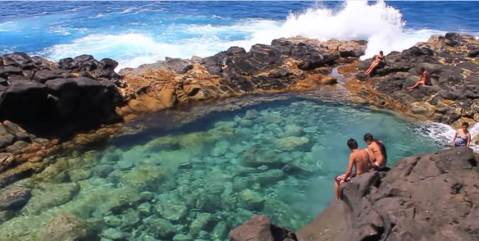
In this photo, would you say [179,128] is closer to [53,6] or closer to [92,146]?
[92,146]

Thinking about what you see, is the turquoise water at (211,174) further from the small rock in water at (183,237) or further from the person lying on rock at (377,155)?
the person lying on rock at (377,155)

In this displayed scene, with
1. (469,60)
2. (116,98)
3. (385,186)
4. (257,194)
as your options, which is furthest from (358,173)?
(469,60)

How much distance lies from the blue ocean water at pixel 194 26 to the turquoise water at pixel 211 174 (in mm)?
13883

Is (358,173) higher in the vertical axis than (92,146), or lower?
higher

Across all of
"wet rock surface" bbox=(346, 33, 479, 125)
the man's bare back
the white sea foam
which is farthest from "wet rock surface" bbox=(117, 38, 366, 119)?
the man's bare back

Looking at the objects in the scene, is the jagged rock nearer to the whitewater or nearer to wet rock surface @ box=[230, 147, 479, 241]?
wet rock surface @ box=[230, 147, 479, 241]

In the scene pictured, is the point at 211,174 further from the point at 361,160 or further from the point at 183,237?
the point at 361,160

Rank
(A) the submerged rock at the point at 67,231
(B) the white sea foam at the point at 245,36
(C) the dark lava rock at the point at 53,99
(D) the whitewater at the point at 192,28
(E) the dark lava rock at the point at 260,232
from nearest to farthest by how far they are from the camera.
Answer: (E) the dark lava rock at the point at 260,232 → (A) the submerged rock at the point at 67,231 → (C) the dark lava rock at the point at 53,99 → (B) the white sea foam at the point at 245,36 → (D) the whitewater at the point at 192,28

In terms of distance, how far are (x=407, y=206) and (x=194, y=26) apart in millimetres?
39165

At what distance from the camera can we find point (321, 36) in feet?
126

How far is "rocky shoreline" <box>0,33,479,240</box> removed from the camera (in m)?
17.1

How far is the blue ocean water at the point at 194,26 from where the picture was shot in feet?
116

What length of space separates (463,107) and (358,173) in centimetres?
1116

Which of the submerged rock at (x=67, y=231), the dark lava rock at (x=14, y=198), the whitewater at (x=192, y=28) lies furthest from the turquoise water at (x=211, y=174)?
the whitewater at (x=192, y=28)
